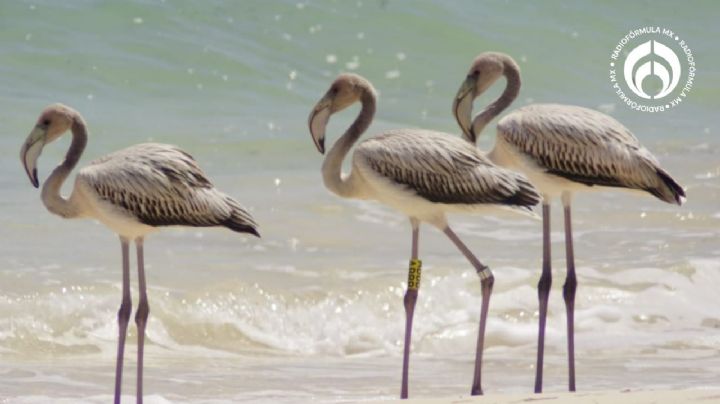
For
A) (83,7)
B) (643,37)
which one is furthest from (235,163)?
(643,37)

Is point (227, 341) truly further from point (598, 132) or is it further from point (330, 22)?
point (330, 22)

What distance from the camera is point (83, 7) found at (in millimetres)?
23281

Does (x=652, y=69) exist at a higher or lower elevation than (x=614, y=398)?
higher

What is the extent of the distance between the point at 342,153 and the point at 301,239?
515 centimetres

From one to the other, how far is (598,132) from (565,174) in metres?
0.32

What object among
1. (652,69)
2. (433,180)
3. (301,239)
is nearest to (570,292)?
(433,180)

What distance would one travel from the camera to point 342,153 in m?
10.6

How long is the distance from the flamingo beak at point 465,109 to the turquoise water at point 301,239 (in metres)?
1.78

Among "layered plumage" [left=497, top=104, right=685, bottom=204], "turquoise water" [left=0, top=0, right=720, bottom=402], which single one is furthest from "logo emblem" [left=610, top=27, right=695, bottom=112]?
"layered plumage" [left=497, top=104, right=685, bottom=204]

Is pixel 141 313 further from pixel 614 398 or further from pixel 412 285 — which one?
pixel 614 398

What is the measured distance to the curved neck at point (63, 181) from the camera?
34.2 ft

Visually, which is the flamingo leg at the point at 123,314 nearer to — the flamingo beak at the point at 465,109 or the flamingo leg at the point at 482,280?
the flamingo leg at the point at 482,280

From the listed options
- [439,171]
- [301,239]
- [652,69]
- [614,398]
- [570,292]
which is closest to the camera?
[614,398]

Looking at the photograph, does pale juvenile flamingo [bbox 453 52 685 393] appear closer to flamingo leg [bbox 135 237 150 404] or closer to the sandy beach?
the sandy beach
